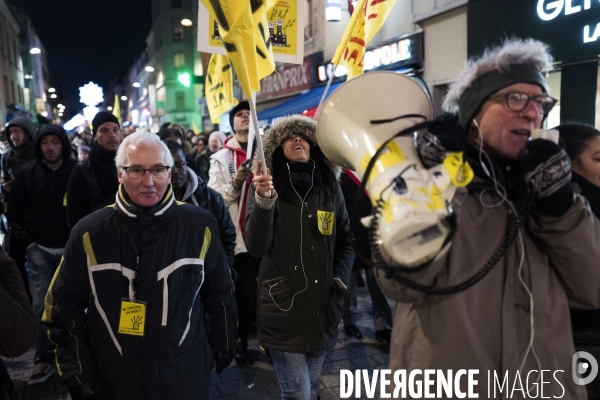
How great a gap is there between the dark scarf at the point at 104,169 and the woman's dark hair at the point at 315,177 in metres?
1.76

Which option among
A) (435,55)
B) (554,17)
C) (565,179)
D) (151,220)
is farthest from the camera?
(435,55)

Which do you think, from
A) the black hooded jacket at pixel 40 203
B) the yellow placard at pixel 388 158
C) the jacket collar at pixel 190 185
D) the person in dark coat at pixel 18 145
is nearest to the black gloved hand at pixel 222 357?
the jacket collar at pixel 190 185

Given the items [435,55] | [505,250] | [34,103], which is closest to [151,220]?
[505,250]

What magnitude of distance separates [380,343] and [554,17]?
5636mm

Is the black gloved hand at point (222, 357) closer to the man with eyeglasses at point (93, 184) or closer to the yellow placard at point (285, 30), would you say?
the man with eyeglasses at point (93, 184)

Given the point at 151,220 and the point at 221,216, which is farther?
the point at 221,216

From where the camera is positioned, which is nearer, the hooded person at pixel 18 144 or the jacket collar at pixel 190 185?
the jacket collar at pixel 190 185

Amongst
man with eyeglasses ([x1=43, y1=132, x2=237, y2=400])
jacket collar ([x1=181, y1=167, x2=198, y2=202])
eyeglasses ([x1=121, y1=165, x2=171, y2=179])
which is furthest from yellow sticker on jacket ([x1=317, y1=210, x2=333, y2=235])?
jacket collar ([x1=181, y1=167, x2=198, y2=202])

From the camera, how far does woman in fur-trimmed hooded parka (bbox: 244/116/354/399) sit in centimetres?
269

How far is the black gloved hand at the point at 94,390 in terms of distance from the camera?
2.14 meters

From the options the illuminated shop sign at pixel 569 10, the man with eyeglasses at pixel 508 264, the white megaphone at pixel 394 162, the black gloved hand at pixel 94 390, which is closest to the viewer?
the white megaphone at pixel 394 162

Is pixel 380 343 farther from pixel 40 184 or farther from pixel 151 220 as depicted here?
pixel 40 184

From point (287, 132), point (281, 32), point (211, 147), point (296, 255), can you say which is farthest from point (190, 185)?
point (211, 147)

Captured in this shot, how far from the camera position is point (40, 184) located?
4.31m
